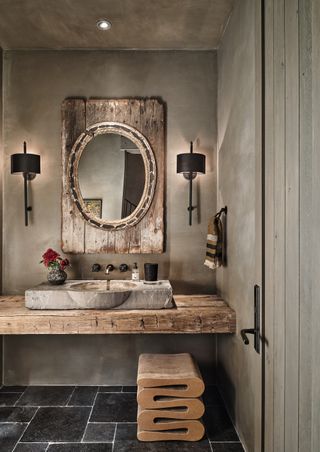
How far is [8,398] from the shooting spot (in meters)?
2.69

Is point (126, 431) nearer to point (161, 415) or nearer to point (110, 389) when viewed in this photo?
point (161, 415)

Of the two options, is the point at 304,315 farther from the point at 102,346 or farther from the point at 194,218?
the point at 102,346

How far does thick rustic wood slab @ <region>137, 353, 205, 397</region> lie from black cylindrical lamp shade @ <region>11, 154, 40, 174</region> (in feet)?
5.70

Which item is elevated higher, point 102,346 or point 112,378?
point 102,346

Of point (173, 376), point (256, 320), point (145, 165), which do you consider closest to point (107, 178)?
point (145, 165)

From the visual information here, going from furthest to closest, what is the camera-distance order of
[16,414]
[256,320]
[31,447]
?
[16,414] → [31,447] → [256,320]

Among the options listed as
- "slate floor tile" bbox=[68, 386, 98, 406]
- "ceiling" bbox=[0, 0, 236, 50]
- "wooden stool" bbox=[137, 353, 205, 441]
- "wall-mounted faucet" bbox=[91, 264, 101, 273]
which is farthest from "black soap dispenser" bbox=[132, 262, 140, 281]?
"ceiling" bbox=[0, 0, 236, 50]

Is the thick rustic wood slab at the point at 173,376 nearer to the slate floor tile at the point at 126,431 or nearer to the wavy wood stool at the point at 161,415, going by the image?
the wavy wood stool at the point at 161,415

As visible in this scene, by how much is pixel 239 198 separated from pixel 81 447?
71.4 inches

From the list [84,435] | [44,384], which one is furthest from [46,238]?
[84,435]

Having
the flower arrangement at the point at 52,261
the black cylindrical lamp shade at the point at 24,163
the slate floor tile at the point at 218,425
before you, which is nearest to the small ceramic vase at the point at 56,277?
the flower arrangement at the point at 52,261

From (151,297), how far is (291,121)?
4.94 ft

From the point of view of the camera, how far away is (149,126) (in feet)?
9.60

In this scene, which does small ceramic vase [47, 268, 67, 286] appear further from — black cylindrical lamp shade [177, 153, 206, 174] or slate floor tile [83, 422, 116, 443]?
black cylindrical lamp shade [177, 153, 206, 174]
